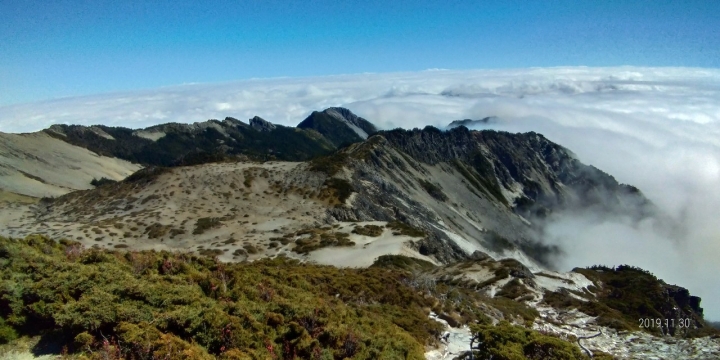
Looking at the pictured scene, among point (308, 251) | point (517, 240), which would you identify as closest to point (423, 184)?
point (517, 240)

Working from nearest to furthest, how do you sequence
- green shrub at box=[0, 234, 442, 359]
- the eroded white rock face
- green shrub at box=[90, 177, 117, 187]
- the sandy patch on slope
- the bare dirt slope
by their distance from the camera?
1. green shrub at box=[0, 234, 442, 359]
2. the eroded white rock face
3. the sandy patch on slope
4. the bare dirt slope
5. green shrub at box=[90, 177, 117, 187]

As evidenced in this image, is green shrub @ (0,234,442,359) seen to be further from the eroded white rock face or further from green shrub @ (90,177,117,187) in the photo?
green shrub @ (90,177,117,187)

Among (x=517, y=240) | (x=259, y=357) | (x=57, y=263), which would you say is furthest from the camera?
(x=517, y=240)

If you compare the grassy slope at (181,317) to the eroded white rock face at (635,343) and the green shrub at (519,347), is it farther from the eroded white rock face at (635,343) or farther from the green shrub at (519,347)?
the eroded white rock face at (635,343)

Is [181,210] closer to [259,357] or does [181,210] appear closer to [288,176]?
[288,176]

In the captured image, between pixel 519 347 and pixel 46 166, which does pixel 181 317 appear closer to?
pixel 519 347

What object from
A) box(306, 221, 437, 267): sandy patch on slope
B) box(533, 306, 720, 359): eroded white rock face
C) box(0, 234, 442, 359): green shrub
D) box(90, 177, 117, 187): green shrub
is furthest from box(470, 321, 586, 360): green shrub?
box(90, 177, 117, 187): green shrub

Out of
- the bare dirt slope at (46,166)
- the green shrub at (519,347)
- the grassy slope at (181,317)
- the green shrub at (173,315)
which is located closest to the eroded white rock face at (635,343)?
the green shrub at (519,347)

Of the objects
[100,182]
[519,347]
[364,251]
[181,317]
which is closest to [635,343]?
[519,347]
